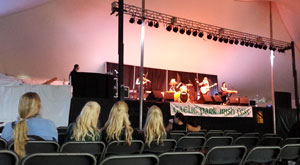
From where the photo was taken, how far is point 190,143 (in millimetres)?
3496

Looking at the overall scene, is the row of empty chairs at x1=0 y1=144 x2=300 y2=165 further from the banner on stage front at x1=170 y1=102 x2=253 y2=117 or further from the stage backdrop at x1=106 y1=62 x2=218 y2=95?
the stage backdrop at x1=106 y1=62 x2=218 y2=95

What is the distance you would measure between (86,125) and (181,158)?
1.11 metres

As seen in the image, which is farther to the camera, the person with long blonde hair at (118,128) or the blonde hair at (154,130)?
the blonde hair at (154,130)

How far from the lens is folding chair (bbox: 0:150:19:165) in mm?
1603

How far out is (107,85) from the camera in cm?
695

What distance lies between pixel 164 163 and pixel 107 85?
5059 millimetres

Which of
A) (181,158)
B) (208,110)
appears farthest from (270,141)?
(208,110)

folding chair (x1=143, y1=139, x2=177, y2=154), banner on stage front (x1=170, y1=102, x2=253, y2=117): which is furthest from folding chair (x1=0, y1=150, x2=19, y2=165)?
banner on stage front (x1=170, y1=102, x2=253, y2=117)

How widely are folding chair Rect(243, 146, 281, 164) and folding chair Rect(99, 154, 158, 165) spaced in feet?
3.91

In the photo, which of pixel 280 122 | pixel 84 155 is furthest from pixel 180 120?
pixel 280 122

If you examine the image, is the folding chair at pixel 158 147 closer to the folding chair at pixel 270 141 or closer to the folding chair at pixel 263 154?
the folding chair at pixel 263 154

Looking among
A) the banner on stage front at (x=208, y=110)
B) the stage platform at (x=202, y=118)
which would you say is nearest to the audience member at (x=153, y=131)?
the stage platform at (x=202, y=118)

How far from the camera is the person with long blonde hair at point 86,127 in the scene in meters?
2.73

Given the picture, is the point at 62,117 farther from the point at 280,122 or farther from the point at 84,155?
the point at 280,122
